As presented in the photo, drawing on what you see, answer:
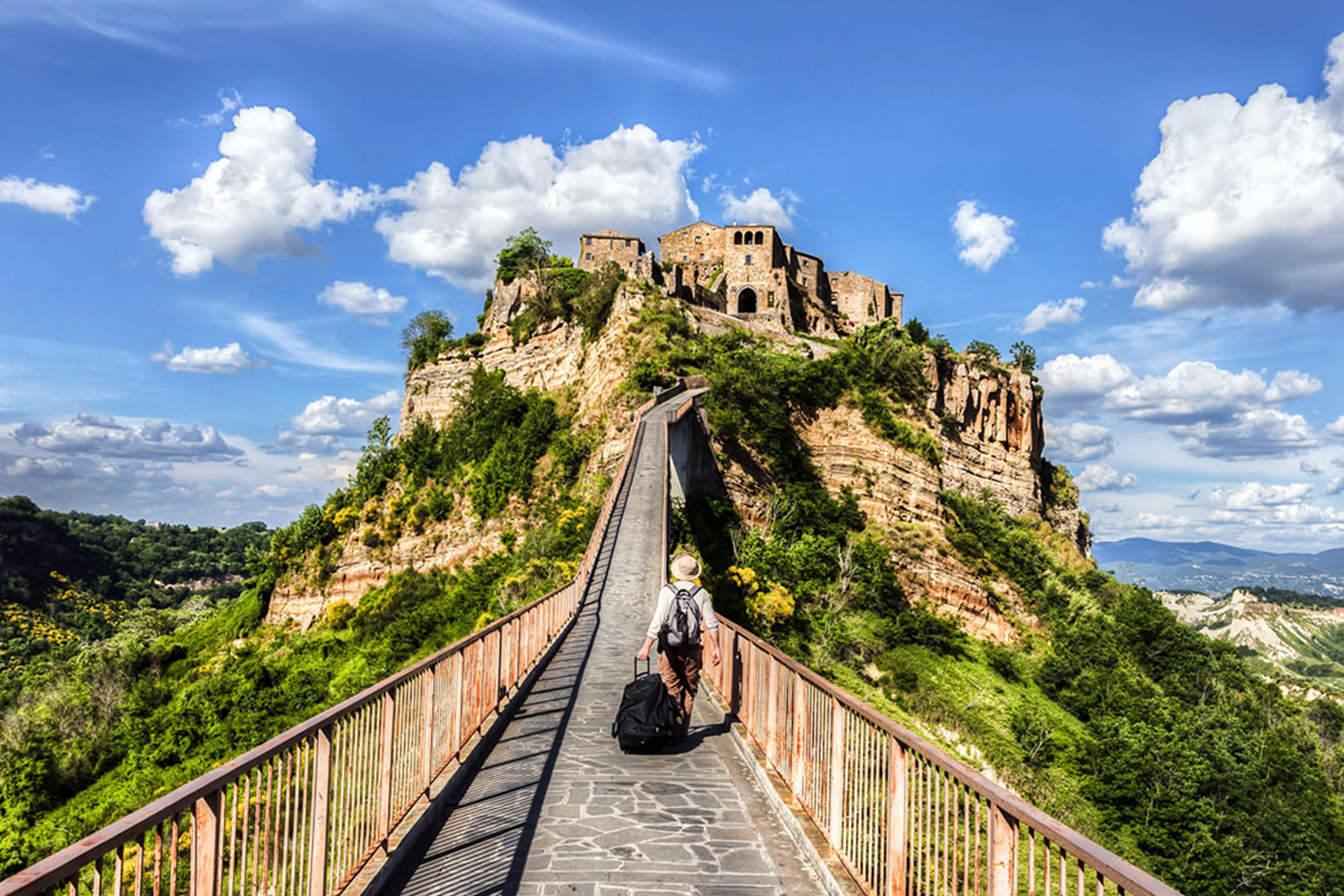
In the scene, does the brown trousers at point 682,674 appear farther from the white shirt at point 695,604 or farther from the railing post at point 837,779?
the railing post at point 837,779

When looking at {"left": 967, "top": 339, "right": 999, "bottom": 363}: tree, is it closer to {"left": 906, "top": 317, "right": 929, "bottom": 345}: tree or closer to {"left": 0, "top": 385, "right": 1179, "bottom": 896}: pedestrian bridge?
{"left": 906, "top": 317, "right": 929, "bottom": 345}: tree

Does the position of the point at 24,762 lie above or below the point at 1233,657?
below

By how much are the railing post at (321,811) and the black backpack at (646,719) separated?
3566 mm

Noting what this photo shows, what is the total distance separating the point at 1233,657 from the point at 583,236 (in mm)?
54246

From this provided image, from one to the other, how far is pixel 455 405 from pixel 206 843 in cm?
4853

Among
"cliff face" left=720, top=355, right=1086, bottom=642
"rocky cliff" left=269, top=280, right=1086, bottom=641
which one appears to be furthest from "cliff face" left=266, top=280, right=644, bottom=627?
"cliff face" left=720, top=355, right=1086, bottom=642

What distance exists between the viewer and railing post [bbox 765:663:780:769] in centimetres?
696

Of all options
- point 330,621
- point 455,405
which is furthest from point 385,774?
point 455,405

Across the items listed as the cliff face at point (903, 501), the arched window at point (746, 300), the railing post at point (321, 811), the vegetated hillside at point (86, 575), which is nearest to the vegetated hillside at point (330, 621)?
the cliff face at point (903, 501)

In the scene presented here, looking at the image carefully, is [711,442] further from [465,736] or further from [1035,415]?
[1035,415]

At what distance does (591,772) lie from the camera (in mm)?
6902

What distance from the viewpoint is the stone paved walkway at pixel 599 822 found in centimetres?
488

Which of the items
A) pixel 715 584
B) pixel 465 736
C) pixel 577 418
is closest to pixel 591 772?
pixel 465 736

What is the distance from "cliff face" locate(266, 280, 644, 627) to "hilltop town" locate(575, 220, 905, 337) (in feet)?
37.1
